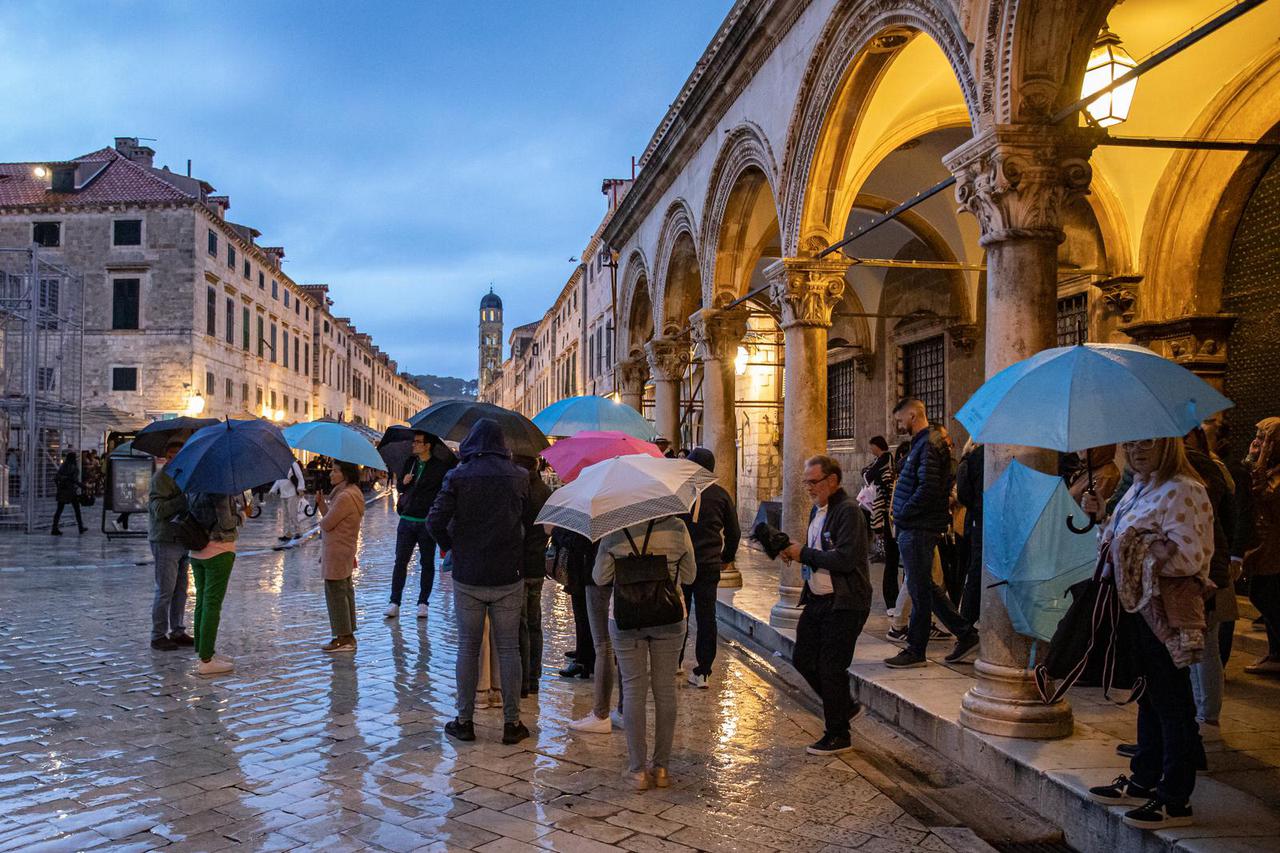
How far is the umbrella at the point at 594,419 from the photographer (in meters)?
8.33

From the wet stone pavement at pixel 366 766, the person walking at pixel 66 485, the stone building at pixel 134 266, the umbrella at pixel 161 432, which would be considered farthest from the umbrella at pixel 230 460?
the stone building at pixel 134 266

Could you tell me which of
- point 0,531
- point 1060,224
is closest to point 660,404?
point 1060,224

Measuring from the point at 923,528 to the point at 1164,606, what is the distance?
3.20 metres

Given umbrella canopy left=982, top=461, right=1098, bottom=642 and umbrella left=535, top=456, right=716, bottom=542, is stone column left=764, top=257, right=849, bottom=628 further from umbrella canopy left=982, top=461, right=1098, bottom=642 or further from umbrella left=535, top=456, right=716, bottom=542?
umbrella left=535, top=456, right=716, bottom=542

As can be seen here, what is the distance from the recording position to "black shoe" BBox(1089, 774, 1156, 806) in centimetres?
418

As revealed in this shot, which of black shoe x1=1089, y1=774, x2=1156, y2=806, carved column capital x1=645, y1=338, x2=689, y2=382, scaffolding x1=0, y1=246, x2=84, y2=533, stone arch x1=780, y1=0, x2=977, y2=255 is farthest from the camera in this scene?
scaffolding x1=0, y1=246, x2=84, y2=533

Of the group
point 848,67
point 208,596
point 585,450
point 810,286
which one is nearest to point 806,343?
point 810,286

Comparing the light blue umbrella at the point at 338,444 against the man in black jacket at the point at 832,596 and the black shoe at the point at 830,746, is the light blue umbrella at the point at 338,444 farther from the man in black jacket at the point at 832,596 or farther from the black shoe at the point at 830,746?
the black shoe at the point at 830,746

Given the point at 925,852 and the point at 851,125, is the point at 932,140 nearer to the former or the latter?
the point at 851,125

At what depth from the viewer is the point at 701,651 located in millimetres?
7125

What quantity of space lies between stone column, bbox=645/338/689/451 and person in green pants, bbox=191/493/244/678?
32.0 feet

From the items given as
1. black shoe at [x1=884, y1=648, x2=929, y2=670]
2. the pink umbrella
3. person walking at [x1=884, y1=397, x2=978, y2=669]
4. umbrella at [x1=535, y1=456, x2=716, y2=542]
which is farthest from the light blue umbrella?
black shoe at [x1=884, y1=648, x2=929, y2=670]

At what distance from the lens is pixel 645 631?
16.4ft

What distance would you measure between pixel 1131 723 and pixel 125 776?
5465 millimetres
